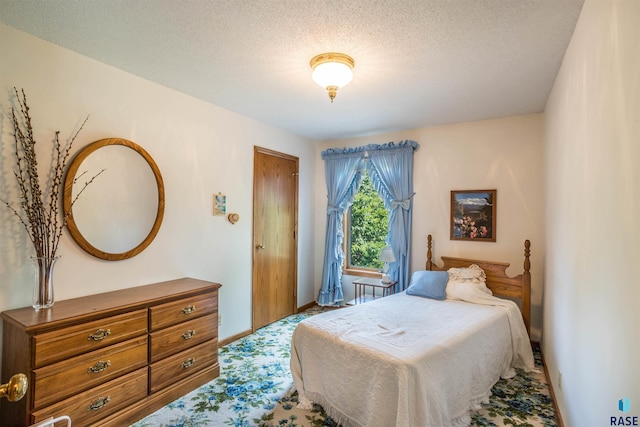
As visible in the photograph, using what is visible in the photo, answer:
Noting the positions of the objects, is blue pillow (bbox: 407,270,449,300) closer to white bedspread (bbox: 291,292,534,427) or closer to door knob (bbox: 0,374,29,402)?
white bedspread (bbox: 291,292,534,427)

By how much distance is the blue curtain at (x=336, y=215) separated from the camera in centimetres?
454

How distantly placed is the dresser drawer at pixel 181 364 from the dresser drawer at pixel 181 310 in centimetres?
27

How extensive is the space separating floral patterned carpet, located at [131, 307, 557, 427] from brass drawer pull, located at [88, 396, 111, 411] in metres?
0.27

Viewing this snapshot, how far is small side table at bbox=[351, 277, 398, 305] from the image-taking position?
4.05m

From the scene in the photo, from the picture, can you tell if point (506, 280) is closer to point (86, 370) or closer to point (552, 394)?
point (552, 394)

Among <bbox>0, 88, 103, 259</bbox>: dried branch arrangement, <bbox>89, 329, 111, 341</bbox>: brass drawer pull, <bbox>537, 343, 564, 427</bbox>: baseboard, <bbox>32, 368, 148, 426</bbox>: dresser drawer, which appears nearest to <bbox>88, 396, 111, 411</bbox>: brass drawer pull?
<bbox>32, 368, 148, 426</bbox>: dresser drawer

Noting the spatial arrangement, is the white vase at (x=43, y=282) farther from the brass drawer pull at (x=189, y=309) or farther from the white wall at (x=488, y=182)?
the white wall at (x=488, y=182)

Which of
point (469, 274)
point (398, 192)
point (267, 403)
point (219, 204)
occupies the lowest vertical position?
point (267, 403)

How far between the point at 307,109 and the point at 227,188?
121cm

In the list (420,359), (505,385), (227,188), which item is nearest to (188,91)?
(227,188)

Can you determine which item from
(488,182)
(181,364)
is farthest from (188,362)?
(488,182)

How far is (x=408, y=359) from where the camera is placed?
1852 millimetres

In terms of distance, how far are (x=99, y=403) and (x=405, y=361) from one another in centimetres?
190

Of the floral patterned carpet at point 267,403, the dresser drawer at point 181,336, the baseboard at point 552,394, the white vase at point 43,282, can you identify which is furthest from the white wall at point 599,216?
the white vase at point 43,282
